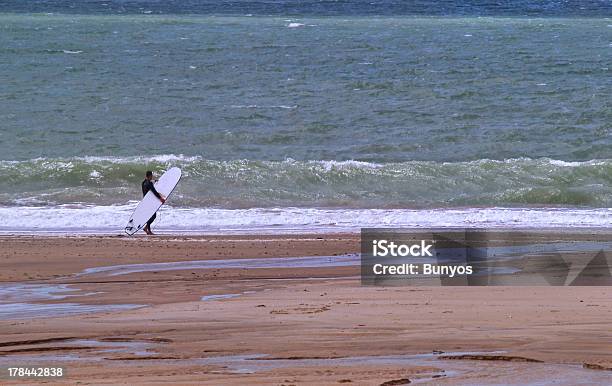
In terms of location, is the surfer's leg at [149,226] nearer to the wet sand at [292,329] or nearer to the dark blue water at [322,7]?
the wet sand at [292,329]

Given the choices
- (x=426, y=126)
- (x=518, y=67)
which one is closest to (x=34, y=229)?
(x=426, y=126)

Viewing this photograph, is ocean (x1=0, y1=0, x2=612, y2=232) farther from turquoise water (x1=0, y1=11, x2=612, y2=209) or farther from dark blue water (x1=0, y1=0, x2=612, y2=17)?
dark blue water (x1=0, y1=0, x2=612, y2=17)

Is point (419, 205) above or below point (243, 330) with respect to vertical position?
below

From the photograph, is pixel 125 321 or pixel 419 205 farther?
pixel 419 205

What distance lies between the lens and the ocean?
58.6 ft

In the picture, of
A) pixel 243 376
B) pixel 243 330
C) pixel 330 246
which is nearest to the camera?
pixel 243 376

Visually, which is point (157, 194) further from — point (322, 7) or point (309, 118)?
point (322, 7)

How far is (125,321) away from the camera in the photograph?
8.34m

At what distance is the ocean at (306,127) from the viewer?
17.9 meters

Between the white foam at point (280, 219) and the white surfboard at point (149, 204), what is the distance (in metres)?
0.32

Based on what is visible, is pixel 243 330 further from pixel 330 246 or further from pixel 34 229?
pixel 34 229

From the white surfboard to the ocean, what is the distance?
378 mm

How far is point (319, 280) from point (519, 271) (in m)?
2.26

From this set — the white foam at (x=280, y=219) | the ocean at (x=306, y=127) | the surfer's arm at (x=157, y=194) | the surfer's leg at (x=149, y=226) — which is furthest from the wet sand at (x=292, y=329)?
the ocean at (x=306, y=127)
